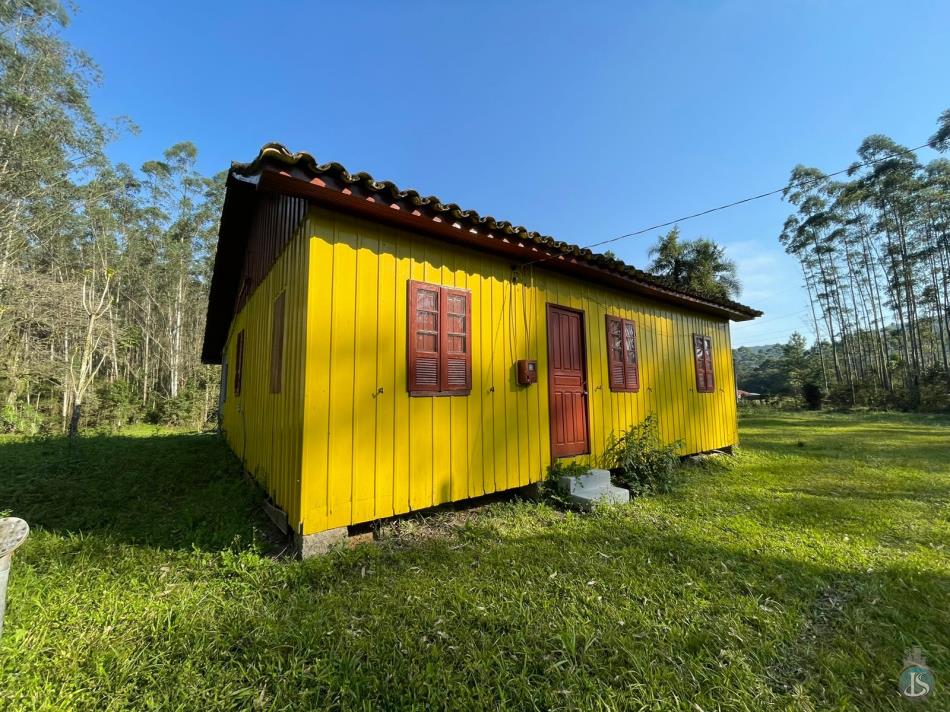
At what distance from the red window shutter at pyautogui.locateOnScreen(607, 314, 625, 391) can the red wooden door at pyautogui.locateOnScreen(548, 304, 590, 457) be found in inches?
22.9

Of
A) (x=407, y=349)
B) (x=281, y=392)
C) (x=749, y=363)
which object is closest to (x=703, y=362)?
(x=407, y=349)

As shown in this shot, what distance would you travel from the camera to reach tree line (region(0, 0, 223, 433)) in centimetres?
1070

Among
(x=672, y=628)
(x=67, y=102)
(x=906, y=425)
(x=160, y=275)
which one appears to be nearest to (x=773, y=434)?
(x=906, y=425)

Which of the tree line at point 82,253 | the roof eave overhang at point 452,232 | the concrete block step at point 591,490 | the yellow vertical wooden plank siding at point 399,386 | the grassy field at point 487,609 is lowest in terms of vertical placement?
the grassy field at point 487,609

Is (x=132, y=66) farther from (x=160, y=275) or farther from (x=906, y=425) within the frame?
(x=906, y=425)

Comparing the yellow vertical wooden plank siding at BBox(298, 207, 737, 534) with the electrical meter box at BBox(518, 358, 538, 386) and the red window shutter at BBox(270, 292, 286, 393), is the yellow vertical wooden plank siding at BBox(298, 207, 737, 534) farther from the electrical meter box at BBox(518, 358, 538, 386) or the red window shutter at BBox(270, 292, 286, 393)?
the red window shutter at BBox(270, 292, 286, 393)

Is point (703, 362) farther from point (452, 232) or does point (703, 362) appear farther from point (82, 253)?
point (82, 253)

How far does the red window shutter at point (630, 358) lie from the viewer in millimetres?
5746

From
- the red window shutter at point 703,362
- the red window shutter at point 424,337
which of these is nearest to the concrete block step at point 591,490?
the red window shutter at point 424,337

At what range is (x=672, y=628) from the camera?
6.74 feet

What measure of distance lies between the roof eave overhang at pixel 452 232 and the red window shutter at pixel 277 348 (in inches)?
49.3

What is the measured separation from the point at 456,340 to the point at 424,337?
0.37 metres

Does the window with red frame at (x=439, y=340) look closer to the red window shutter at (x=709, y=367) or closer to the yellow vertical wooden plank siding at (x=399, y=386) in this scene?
the yellow vertical wooden plank siding at (x=399, y=386)

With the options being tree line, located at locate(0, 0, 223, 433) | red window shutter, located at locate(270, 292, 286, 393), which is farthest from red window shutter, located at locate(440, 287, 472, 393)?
tree line, located at locate(0, 0, 223, 433)
